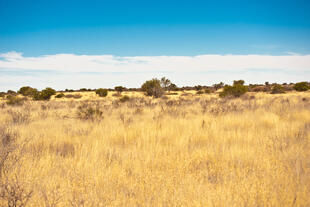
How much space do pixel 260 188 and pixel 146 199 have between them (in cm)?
133

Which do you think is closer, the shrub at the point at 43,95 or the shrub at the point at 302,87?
the shrub at the point at 43,95

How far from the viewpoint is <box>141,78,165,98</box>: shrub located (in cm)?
3122

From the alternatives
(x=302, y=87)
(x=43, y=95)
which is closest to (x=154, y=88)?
(x=43, y=95)

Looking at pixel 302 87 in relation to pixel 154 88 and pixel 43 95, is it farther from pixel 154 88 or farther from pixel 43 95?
pixel 43 95

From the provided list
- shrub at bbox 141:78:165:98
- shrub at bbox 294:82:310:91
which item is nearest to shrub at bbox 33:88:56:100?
shrub at bbox 141:78:165:98

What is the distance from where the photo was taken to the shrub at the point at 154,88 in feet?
102

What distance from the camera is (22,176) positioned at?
276 cm

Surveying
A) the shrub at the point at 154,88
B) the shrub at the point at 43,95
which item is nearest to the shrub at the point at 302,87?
the shrub at the point at 154,88

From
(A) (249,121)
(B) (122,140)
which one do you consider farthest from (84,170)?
(A) (249,121)

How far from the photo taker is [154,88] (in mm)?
31578

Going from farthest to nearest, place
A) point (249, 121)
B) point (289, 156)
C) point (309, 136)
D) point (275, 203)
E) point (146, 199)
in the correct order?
point (249, 121) → point (309, 136) → point (289, 156) → point (146, 199) → point (275, 203)

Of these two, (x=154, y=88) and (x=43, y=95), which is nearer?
(x=43, y=95)

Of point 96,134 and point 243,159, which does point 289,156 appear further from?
point 96,134

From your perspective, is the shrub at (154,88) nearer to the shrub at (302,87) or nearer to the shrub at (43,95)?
the shrub at (43,95)
